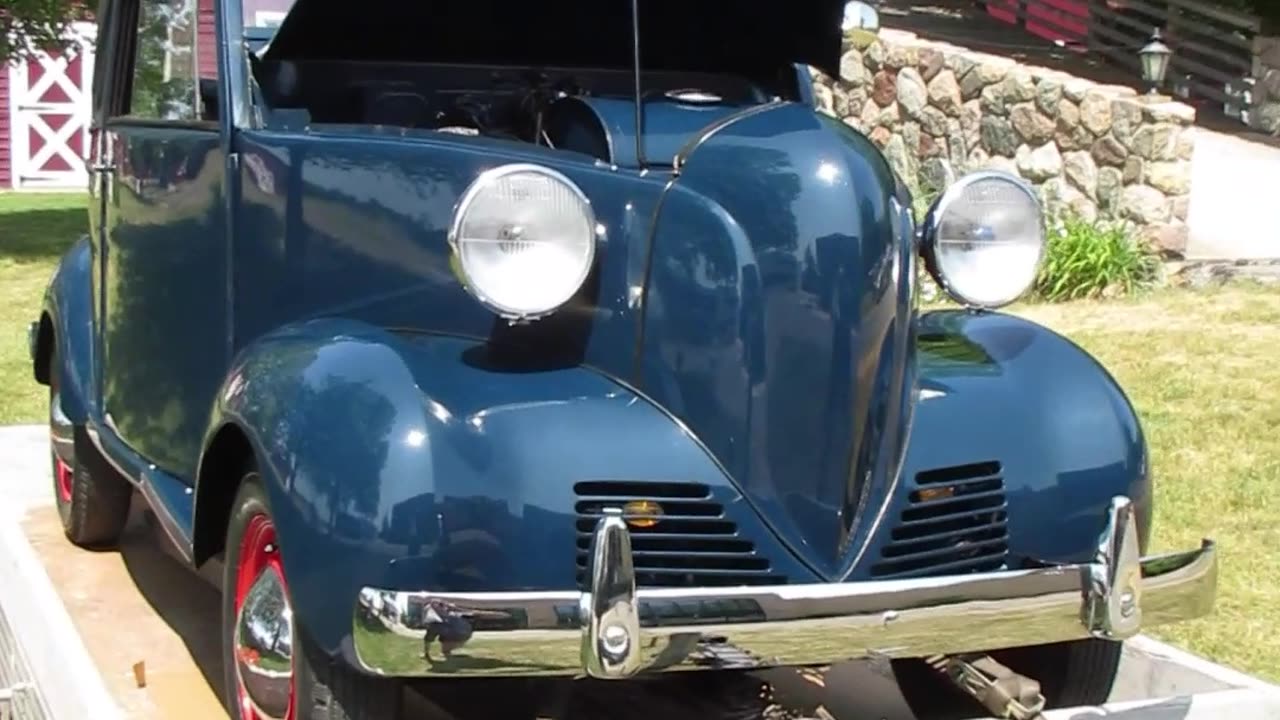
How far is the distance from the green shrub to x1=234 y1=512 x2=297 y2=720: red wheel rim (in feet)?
24.0

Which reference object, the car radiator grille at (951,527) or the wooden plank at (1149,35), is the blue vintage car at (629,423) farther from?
the wooden plank at (1149,35)

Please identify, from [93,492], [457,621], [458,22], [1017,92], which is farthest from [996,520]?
[1017,92]

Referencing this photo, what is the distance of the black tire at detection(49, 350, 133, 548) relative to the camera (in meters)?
4.81

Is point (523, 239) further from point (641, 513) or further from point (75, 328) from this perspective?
point (75, 328)

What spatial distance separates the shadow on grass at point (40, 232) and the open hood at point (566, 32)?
929cm

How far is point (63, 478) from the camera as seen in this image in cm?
516

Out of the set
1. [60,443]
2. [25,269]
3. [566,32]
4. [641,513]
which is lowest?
[25,269]

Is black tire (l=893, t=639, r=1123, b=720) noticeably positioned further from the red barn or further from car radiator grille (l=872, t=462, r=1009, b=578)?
the red barn

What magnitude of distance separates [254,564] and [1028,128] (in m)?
9.09

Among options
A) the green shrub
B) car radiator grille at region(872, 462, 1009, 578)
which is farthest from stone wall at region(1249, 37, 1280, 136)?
car radiator grille at region(872, 462, 1009, 578)

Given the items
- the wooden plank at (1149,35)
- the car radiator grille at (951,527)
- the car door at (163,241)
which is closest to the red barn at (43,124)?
the wooden plank at (1149,35)

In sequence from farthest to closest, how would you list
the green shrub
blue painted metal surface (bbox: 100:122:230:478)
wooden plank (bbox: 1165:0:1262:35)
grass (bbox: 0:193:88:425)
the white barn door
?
the white barn door < wooden plank (bbox: 1165:0:1262:35) < the green shrub < grass (bbox: 0:193:88:425) < blue painted metal surface (bbox: 100:122:230:478)

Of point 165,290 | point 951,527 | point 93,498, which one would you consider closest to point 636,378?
point 951,527

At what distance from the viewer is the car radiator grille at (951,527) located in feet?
9.95
